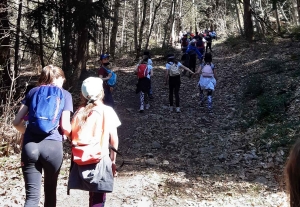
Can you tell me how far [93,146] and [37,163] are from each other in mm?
631

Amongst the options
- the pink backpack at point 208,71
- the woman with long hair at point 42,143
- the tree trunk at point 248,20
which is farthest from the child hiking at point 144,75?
the tree trunk at point 248,20

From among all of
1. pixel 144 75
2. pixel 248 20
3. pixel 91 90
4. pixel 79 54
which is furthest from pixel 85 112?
pixel 248 20

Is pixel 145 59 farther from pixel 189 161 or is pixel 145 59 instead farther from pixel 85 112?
pixel 85 112

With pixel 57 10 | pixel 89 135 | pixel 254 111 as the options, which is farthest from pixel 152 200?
pixel 57 10

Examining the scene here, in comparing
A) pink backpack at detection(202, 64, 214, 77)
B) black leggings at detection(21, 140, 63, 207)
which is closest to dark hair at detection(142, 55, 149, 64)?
pink backpack at detection(202, 64, 214, 77)

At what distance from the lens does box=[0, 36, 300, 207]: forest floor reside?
5543 millimetres

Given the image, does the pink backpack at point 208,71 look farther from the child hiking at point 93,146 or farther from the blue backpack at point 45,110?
the blue backpack at point 45,110

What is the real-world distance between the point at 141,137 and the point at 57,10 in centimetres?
500

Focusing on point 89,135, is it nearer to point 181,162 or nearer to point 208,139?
point 181,162

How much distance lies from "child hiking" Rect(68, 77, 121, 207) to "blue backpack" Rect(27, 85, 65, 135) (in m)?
0.21

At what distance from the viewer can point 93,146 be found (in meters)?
3.67

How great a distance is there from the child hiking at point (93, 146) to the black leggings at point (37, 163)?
0.19 m

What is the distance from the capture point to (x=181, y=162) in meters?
7.15

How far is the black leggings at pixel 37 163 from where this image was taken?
368cm
